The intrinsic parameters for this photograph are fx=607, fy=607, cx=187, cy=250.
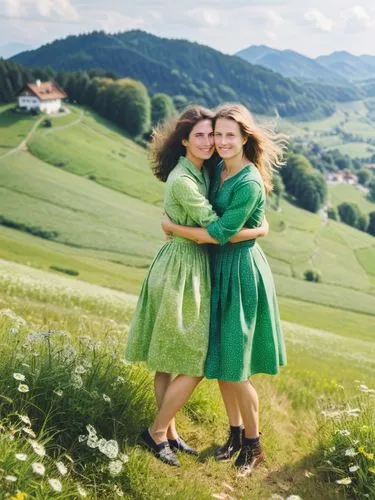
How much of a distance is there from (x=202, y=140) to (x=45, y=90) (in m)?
128

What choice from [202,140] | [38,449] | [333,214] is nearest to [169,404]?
[38,449]

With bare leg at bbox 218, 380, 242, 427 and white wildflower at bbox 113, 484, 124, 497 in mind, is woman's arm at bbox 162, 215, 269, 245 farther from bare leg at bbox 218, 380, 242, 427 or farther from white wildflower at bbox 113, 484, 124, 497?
white wildflower at bbox 113, 484, 124, 497

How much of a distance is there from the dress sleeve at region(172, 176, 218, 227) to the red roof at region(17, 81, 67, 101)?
12213 centimetres

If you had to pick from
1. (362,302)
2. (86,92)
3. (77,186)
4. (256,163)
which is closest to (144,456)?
(256,163)

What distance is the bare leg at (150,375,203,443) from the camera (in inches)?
262

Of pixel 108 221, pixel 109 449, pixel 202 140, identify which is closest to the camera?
pixel 109 449

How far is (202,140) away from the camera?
682 cm

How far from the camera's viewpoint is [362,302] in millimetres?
85125

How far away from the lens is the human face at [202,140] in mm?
6809

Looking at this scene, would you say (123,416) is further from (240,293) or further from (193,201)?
(193,201)

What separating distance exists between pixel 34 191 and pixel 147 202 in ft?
74.1

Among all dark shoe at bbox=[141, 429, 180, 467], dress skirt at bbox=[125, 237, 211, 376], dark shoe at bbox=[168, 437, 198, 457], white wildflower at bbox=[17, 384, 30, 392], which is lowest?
dark shoe at bbox=[168, 437, 198, 457]

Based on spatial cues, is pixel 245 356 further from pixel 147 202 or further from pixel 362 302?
pixel 147 202

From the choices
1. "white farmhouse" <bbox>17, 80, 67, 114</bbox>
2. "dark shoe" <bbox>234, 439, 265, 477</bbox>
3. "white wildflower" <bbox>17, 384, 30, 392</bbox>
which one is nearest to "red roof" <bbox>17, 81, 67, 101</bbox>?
"white farmhouse" <bbox>17, 80, 67, 114</bbox>
